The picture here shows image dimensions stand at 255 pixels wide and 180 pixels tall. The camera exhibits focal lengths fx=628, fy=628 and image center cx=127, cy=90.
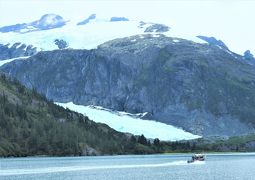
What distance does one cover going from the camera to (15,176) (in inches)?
5999

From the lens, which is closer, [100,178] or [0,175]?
[100,178]

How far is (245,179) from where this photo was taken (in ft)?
433

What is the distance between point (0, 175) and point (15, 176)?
5.11m

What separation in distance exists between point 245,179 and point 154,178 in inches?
824

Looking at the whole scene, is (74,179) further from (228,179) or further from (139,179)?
(228,179)

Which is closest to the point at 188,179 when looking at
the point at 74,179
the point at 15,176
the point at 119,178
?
the point at 119,178

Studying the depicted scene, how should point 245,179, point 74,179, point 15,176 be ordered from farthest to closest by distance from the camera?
point 15,176
point 74,179
point 245,179

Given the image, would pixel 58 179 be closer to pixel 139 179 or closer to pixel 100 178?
pixel 100 178

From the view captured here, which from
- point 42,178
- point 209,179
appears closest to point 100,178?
point 42,178

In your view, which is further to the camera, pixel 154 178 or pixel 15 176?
pixel 15 176

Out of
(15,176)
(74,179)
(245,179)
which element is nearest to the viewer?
(245,179)

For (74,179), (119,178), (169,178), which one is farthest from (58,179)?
(169,178)

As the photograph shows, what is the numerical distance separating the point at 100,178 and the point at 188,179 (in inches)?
809

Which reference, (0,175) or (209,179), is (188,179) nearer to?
(209,179)
